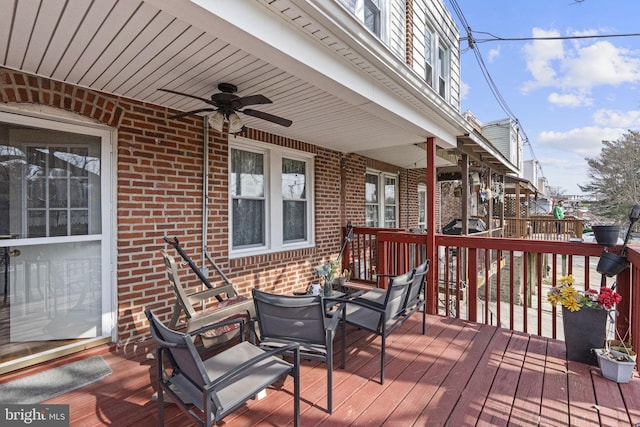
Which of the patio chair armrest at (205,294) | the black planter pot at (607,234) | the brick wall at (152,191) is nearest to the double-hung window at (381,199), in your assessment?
the brick wall at (152,191)

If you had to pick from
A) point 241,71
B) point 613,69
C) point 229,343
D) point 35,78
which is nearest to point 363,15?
point 241,71

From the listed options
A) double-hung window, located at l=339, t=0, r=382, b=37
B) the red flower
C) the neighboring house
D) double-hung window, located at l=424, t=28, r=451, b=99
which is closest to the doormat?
the neighboring house

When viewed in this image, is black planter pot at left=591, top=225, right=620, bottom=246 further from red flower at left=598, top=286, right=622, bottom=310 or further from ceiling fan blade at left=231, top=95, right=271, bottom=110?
ceiling fan blade at left=231, top=95, right=271, bottom=110

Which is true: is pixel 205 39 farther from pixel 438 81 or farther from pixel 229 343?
pixel 438 81

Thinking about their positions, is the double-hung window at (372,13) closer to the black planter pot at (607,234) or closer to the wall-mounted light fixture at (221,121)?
the wall-mounted light fixture at (221,121)

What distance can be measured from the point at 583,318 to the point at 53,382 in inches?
166

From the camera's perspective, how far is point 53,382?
7.49 ft

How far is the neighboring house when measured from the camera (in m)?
1.84

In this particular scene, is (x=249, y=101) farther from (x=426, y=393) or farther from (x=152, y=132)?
(x=426, y=393)

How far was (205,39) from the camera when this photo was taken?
1957 millimetres

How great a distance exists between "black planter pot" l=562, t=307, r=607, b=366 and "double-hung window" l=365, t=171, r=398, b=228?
4356 millimetres

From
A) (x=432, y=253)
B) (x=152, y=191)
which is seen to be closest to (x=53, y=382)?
(x=152, y=191)

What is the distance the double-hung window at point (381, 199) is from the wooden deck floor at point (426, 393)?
4.22 metres

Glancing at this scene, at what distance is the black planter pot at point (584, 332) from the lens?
2.43m
